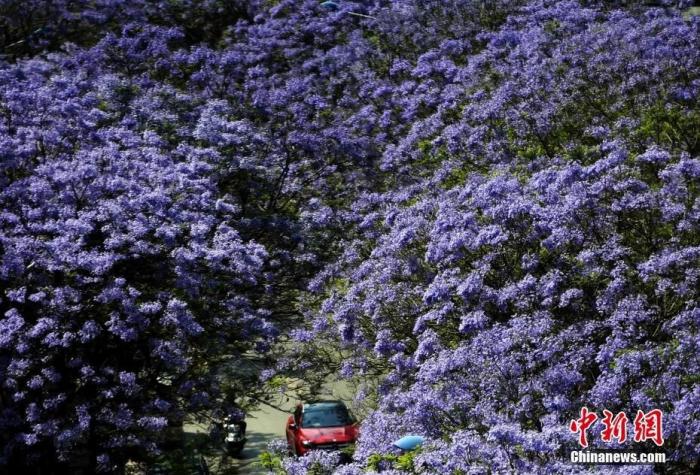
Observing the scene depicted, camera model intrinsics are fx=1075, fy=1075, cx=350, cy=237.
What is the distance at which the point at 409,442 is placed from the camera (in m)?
10.6

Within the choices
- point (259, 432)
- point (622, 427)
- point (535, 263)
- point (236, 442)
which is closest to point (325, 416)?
point (236, 442)

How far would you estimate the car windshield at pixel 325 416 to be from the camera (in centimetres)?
1753

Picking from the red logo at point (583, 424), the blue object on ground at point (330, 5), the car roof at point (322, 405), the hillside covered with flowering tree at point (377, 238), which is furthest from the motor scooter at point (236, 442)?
the blue object on ground at point (330, 5)

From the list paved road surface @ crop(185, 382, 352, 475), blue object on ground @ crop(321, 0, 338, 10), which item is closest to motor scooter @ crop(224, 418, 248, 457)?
paved road surface @ crop(185, 382, 352, 475)

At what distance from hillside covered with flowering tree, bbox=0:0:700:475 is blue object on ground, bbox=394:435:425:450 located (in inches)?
4.8

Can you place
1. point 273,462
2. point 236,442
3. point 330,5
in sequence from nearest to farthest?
point 273,462 → point 236,442 → point 330,5

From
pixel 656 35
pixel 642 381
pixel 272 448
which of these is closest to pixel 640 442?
pixel 642 381

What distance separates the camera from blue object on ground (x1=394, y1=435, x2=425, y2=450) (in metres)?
10.6

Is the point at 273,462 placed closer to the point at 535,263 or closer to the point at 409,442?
the point at 409,442

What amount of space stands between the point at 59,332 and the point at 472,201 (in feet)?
18.1

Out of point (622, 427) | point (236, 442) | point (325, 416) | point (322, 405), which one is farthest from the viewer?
point (236, 442)

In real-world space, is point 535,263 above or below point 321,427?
above

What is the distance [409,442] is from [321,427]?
692cm

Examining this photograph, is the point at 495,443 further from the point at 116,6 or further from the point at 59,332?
the point at 116,6
